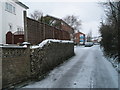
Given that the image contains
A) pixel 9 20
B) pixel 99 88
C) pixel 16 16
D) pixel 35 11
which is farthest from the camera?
pixel 35 11

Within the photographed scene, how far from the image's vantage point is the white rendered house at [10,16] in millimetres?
22938

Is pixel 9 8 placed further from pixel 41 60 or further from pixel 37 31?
pixel 41 60

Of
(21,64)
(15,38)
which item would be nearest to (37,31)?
(15,38)

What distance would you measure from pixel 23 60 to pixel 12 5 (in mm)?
17368

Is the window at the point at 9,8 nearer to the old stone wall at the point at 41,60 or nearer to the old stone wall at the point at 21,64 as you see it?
the old stone wall at the point at 41,60

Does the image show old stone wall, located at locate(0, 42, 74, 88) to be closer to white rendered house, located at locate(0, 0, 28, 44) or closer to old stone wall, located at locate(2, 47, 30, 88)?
old stone wall, located at locate(2, 47, 30, 88)

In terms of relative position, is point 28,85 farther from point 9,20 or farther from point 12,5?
point 12,5

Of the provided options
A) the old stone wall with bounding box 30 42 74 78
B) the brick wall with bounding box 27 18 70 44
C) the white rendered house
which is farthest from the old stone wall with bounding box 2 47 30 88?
the white rendered house

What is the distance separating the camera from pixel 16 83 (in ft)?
31.5

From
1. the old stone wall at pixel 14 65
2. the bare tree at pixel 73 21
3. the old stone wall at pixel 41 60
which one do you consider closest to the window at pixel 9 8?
the old stone wall at pixel 41 60

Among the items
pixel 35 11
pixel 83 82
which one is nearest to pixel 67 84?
pixel 83 82

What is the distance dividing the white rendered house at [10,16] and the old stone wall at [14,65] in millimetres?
10514

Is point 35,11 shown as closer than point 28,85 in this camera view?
No

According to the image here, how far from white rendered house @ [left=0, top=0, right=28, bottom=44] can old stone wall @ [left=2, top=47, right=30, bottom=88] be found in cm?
1051
